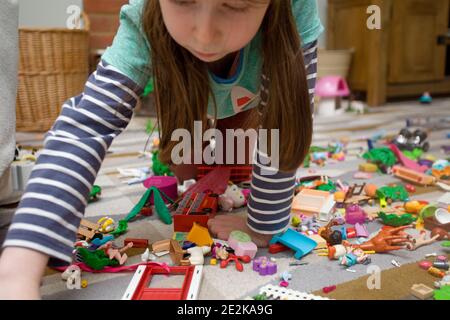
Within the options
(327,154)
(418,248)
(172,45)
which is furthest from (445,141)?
(172,45)

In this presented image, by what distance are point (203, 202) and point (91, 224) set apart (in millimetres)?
209

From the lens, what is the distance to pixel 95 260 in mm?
654

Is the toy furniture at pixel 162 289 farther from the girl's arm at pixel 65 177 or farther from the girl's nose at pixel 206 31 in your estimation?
the girl's nose at pixel 206 31

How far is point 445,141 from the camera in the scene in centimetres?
146

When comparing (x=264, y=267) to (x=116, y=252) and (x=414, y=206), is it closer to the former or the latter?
(x=116, y=252)

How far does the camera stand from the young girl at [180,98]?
21.0 inches

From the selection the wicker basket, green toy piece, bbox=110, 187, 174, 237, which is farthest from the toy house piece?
the wicker basket

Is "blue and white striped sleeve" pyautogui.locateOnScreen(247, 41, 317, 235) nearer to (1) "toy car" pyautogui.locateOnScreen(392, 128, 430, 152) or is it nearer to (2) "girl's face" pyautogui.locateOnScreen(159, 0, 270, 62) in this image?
(2) "girl's face" pyautogui.locateOnScreen(159, 0, 270, 62)

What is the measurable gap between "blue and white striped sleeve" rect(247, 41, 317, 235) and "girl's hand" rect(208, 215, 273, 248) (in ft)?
0.04

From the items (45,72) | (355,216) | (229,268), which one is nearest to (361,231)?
(355,216)

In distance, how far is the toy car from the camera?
133 centimetres

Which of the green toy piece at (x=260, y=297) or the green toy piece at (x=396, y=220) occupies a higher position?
the green toy piece at (x=396, y=220)

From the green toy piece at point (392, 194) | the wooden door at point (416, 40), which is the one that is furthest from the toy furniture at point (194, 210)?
the wooden door at point (416, 40)
